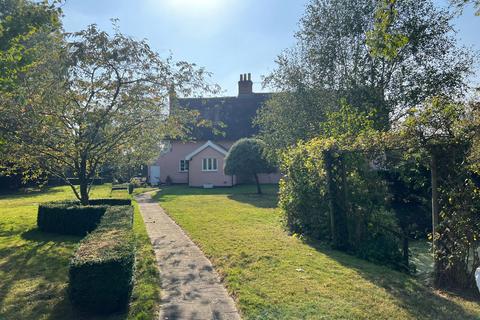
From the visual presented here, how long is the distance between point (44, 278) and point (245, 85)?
33.7 meters

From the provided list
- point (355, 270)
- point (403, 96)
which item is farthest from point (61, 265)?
point (403, 96)

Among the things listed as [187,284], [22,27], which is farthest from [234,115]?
[187,284]

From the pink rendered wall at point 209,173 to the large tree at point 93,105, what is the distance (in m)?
17.9

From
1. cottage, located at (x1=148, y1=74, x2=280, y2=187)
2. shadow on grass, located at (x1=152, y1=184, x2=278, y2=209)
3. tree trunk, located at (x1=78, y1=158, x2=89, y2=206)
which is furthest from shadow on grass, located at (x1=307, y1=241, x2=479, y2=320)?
cottage, located at (x1=148, y1=74, x2=280, y2=187)

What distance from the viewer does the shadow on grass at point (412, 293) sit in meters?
4.69

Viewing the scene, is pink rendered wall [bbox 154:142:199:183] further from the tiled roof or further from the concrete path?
the concrete path

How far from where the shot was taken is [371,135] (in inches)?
288

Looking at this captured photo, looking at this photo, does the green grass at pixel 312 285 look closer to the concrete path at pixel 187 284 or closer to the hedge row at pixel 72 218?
the concrete path at pixel 187 284

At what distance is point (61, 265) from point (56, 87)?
5.17 m

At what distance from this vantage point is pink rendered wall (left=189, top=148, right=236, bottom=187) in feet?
99.2

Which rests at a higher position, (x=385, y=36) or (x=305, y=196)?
(x=385, y=36)

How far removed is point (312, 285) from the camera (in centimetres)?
572

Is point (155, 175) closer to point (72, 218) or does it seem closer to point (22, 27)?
point (72, 218)

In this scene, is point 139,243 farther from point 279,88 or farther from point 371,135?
point 279,88
